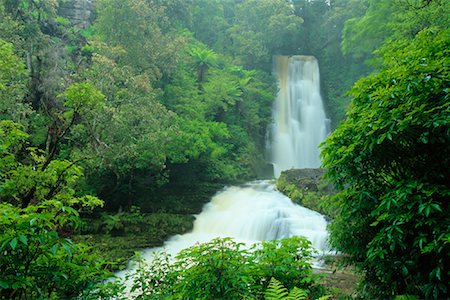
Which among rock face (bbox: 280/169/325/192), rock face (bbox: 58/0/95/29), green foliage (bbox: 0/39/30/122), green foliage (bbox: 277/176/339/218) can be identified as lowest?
green foliage (bbox: 277/176/339/218)

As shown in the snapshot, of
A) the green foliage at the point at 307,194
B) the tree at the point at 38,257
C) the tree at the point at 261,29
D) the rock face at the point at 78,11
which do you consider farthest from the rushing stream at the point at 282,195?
the rock face at the point at 78,11

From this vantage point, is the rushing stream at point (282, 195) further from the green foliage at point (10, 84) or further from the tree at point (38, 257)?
the green foliage at point (10, 84)

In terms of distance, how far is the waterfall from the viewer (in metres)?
23.7

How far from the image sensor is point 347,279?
7.64 m

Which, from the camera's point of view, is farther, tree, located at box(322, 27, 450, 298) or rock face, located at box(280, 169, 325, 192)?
rock face, located at box(280, 169, 325, 192)

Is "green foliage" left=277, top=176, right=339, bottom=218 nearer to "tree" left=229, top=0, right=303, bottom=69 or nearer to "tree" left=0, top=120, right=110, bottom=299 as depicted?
"tree" left=0, top=120, right=110, bottom=299

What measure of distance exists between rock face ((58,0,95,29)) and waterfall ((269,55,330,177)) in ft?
46.4

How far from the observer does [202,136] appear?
16.1 m

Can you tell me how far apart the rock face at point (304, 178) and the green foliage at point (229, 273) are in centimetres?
1050

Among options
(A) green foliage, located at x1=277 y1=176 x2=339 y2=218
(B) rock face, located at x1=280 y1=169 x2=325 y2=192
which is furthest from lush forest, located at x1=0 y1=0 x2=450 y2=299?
(A) green foliage, located at x1=277 y1=176 x2=339 y2=218

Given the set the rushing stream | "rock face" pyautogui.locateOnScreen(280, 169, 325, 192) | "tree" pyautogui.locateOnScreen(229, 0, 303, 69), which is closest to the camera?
the rushing stream

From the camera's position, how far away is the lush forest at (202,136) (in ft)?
10.1

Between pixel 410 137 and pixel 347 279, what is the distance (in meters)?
5.53

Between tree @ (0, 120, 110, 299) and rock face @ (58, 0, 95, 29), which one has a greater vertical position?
rock face @ (58, 0, 95, 29)
